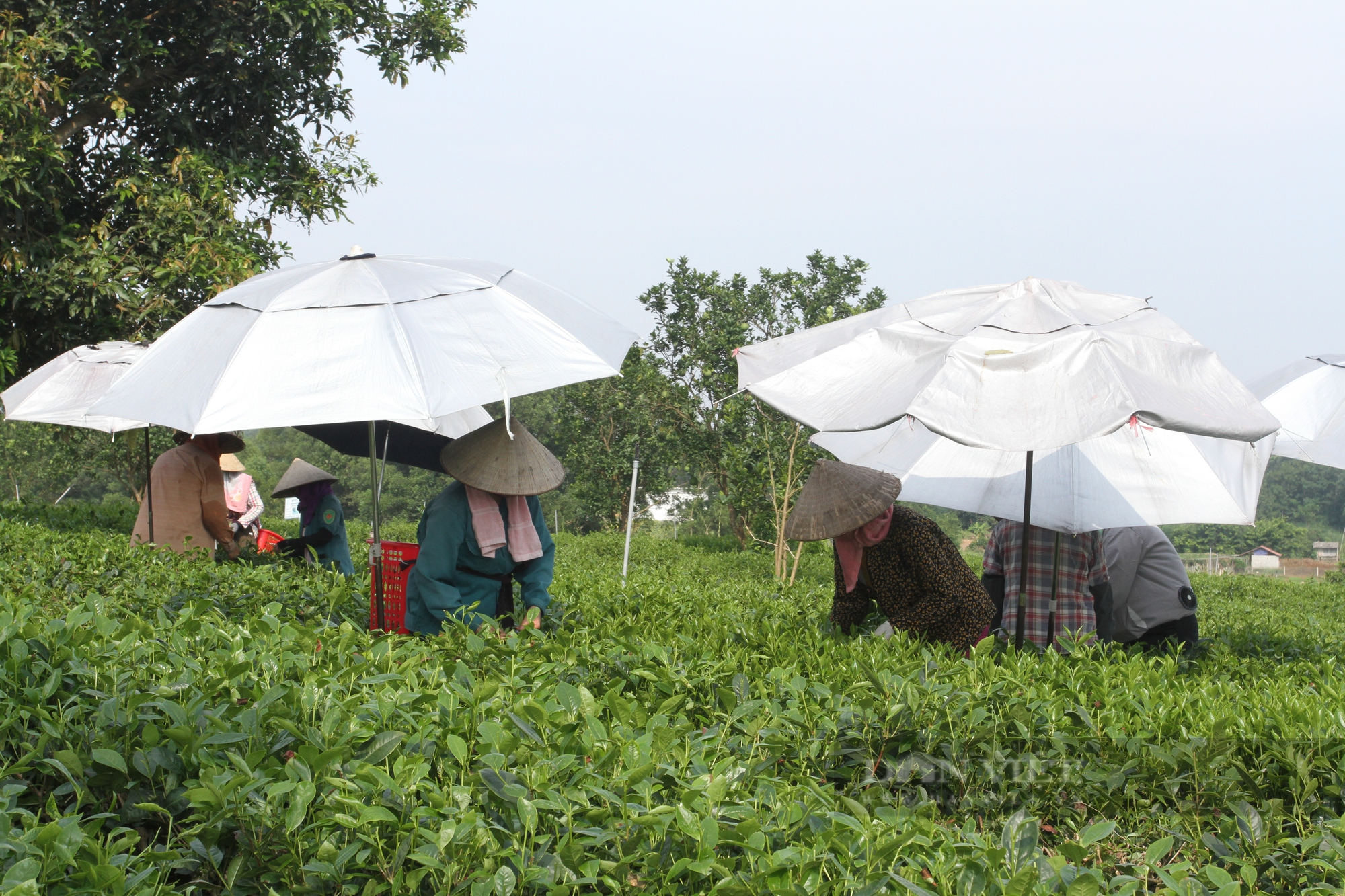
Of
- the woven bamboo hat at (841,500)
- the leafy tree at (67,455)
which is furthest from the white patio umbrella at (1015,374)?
the leafy tree at (67,455)

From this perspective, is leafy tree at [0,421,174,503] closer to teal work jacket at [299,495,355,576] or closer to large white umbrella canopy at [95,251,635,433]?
teal work jacket at [299,495,355,576]

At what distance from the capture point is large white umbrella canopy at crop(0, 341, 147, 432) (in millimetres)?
7441

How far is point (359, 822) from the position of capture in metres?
1.82

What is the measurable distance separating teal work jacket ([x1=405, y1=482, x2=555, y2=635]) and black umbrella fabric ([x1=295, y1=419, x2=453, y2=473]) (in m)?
1.20

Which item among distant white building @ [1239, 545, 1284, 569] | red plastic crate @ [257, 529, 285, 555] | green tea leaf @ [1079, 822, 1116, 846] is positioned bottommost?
distant white building @ [1239, 545, 1284, 569]

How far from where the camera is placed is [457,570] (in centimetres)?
400

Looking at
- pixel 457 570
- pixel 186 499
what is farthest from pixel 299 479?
pixel 457 570

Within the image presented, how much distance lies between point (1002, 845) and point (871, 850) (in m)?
0.32

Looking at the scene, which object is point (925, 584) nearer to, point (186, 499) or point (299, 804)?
point (299, 804)

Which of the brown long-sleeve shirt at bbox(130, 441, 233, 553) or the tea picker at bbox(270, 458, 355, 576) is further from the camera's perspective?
the tea picker at bbox(270, 458, 355, 576)

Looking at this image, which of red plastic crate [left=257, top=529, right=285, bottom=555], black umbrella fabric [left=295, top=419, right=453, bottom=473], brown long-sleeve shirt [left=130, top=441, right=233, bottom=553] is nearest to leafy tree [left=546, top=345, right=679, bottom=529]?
red plastic crate [left=257, top=529, right=285, bottom=555]

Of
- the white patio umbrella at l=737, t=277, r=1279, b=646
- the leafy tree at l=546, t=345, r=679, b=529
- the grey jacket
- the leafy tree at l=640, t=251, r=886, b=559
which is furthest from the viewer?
the leafy tree at l=546, t=345, r=679, b=529

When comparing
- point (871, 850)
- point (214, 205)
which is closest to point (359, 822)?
point (871, 850)

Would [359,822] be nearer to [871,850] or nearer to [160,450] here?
[871,850]
